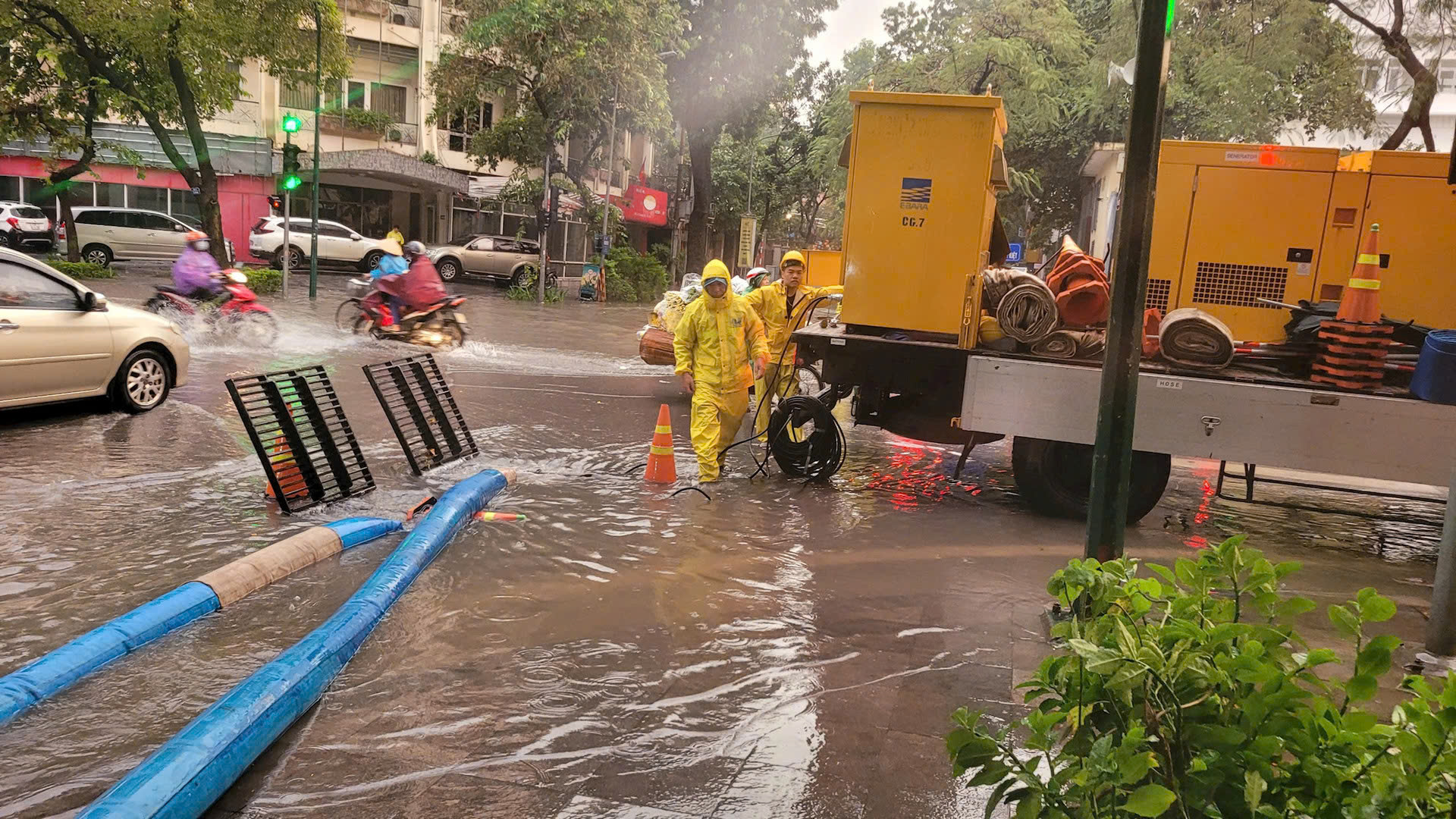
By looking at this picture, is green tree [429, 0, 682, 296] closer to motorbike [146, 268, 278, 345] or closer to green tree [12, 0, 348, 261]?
green tree [12, 0, 348, 261]

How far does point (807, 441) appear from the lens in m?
8.66

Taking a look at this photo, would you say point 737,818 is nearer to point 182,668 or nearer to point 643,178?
point 182,668

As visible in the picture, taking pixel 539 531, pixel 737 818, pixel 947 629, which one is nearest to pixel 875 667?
pixel 947 629

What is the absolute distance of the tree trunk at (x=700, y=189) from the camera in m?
33.4

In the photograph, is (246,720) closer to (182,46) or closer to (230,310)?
(230,310)

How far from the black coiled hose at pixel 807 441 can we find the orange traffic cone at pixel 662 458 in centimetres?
93

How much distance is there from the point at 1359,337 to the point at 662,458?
16.1 ft

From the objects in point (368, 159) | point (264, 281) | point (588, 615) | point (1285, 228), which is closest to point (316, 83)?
point (264, 281)

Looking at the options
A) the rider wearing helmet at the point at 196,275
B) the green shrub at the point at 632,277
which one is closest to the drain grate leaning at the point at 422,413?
the rider wearing helmet at the point at 196,275

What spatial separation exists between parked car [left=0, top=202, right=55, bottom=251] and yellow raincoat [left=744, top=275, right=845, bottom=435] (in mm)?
24993

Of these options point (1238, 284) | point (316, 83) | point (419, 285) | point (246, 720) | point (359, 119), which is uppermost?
point (359, 119)

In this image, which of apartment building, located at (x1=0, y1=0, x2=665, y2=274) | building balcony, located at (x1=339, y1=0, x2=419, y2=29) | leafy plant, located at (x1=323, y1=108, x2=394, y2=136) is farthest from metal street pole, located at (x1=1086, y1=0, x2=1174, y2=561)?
building balcony, located at (x1=339, y1=0, x2=419, y2=29)

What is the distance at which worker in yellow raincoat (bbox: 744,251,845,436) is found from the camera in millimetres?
9734

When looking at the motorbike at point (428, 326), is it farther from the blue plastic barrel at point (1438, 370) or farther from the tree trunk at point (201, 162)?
the blue plastic barrel at point (1438, 370)
